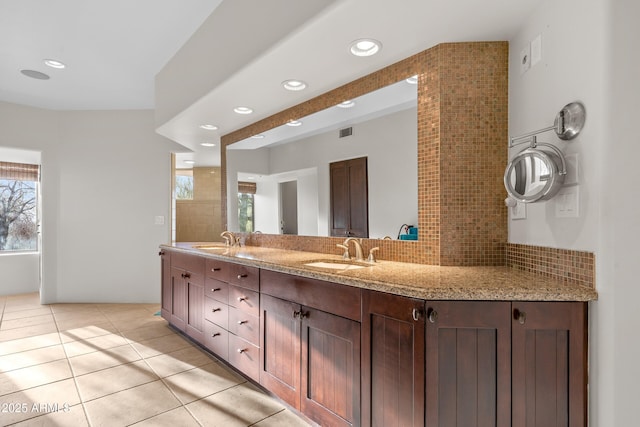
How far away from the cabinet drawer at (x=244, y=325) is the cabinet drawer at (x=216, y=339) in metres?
0.14

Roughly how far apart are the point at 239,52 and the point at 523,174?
182 cm

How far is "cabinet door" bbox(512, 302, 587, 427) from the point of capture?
49.1 inches

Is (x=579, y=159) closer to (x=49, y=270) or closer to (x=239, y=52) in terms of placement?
(x=239, y=52)

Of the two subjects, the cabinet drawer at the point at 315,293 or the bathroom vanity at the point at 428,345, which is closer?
the bathroom vanity at the point at 428,345

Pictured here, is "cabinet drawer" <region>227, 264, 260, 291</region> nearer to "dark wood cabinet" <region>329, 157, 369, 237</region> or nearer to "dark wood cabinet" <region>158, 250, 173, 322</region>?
"dark wood cabinet" <region>329, 157, 369, 237</region>

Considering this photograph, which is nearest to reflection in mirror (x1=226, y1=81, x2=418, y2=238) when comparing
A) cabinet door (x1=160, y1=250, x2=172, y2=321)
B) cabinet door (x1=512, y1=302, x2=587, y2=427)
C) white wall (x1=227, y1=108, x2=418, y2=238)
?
white wall (x1=227, y1=108, x2=418, y2=238)

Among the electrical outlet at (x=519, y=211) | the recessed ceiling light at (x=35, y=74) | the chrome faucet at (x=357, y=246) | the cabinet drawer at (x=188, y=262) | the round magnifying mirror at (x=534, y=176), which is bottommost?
the cabinet drawer at (x=188, y=262)

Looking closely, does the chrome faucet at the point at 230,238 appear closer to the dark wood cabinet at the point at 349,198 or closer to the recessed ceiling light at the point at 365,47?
the dark wood cabinet at the point at 349,198

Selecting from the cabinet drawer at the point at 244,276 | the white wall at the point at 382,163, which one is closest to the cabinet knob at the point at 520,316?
the white wall at the point at 382,163

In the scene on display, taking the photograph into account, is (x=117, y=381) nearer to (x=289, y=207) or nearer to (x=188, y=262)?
(x=188, y=262)

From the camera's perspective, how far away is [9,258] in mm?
5051

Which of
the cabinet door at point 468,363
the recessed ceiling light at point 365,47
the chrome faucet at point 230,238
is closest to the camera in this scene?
the cabinet door at point 468,363

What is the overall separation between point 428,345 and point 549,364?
17.2 inches

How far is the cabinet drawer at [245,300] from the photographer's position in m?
2.17
